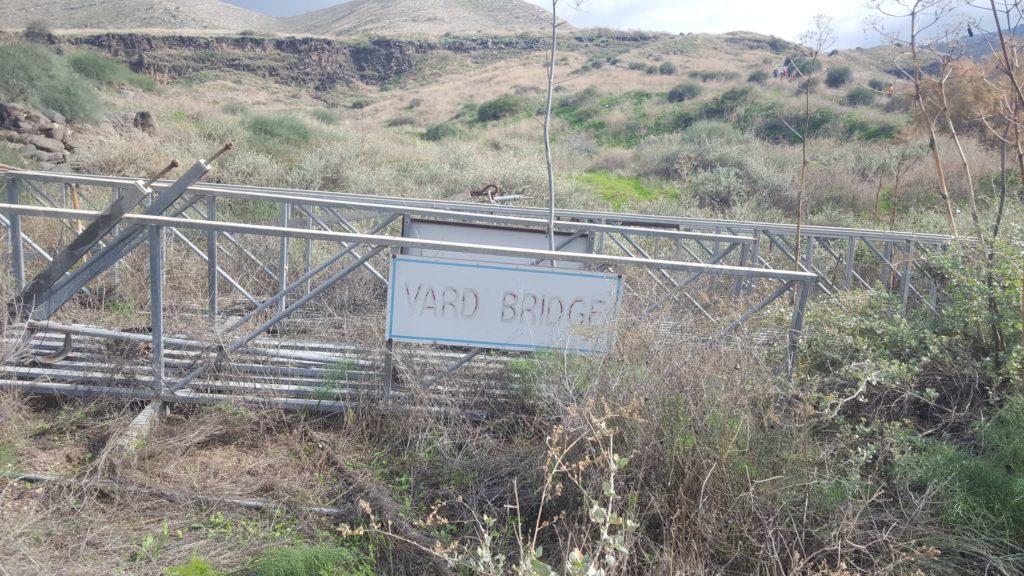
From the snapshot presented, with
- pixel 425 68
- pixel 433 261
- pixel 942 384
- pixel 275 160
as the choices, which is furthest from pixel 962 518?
pixel 425 68

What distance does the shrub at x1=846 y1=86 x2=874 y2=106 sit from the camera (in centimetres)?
3133

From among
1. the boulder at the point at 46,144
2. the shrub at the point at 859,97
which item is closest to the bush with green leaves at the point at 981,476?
the boulder at the point at 46,144

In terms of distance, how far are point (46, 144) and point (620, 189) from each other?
46.7 ft

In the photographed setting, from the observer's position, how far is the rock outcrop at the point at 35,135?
16188 millimetres

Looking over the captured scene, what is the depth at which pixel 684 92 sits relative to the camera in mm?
34500

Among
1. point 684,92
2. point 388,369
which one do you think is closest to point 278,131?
point 388,369

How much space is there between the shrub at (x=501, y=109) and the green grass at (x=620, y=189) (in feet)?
38.9

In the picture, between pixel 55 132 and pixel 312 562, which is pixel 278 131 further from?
pixel 312 562

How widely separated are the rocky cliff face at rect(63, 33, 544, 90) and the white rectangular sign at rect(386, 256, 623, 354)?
46038 mm

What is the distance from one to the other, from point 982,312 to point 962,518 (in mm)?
1585

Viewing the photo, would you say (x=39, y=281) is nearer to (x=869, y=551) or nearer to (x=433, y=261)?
(x=433, y=261)

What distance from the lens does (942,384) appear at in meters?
3.92

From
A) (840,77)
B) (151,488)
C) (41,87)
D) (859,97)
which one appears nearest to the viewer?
(151,488)

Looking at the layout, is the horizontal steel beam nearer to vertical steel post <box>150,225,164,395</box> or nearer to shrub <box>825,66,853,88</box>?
vertical steel post <box>150,225,164,395</box>
